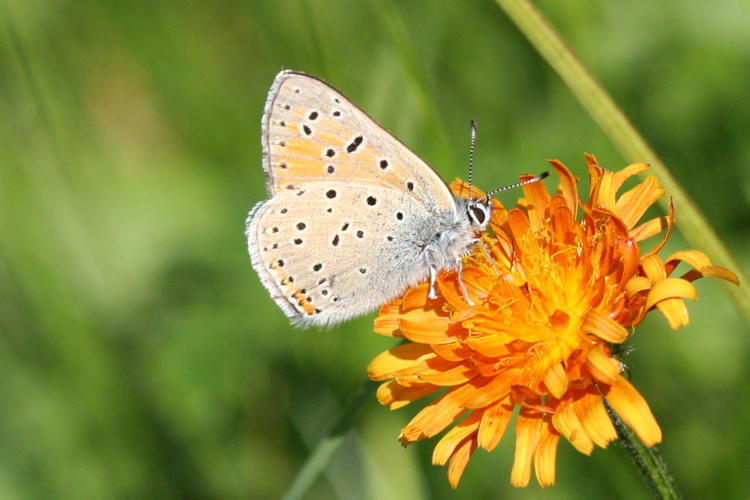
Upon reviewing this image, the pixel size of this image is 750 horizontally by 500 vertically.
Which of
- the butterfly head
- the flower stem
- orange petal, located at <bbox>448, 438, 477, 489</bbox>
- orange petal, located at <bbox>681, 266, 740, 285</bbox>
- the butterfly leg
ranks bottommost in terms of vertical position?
the flower stem

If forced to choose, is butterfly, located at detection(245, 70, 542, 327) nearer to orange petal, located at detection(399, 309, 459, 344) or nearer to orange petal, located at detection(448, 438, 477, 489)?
orange petal, located at detection(399, 309, 459, 344)

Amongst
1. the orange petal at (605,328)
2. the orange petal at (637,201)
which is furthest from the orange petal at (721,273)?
the orange petal at (637,201)

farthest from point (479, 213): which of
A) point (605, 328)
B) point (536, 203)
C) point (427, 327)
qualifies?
A: point (605, 328)

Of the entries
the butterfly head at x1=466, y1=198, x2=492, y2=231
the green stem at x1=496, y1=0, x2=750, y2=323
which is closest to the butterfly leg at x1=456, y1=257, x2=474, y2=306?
the butterfly head at x1=466, y1=198, x2=492, y2=231

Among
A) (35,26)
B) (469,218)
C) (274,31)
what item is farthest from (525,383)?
(35,26)

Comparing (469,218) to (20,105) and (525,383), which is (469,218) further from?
(20,105)

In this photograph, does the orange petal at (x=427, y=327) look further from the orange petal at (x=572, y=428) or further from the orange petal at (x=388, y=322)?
the orange petal at (x=572, y=428)
